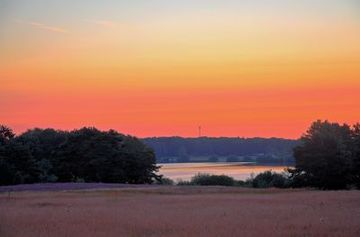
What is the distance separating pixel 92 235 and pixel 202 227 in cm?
354

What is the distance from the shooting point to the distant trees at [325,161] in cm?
5875

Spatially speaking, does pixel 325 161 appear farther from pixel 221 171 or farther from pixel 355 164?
pixel 221 171

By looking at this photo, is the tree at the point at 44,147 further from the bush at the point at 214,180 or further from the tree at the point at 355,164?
the tree at the point at 355,164

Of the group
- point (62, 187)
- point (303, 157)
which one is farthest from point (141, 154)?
point (62, 187)

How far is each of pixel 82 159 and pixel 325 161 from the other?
28.1 metres

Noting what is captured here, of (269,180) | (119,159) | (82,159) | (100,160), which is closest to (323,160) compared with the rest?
(269,180)

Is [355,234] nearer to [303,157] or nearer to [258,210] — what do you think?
[258,210]

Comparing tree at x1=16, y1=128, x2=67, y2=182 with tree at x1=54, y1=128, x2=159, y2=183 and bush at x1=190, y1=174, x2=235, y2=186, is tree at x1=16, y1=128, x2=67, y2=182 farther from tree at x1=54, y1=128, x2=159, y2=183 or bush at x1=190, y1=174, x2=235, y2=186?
bush at x1=190, y1=174, x2=235, y2=186

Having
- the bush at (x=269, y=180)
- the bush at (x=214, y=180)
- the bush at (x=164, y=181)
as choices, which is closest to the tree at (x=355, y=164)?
the bush at (x=269, y=180)

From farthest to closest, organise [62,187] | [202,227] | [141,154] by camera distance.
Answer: [141,154] < [62,187] < [202,227]

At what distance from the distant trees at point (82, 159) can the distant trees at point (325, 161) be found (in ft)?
66.2

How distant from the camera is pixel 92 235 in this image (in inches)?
705

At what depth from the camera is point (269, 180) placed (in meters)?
70.0

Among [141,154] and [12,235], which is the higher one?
[141,154]
